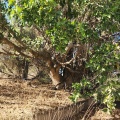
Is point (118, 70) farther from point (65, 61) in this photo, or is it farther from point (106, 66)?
point (65, 61)

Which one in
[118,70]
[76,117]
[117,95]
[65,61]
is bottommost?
[76,117]

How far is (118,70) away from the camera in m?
5.65

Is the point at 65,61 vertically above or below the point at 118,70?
above

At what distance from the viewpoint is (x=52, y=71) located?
9883 millimetres

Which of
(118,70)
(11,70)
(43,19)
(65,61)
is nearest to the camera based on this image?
(43,19)

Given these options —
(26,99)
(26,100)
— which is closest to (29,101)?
(26,100)

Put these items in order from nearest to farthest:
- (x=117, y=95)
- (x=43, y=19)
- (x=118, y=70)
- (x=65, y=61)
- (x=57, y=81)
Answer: (x=43, y=19) < (x=117, y=95) < (x=118, y=70) < (x=65, y=61) < (x=57, y=81)

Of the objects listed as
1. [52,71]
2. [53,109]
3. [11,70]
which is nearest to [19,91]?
[52,71]

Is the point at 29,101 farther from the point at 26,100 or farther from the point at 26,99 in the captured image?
the point at 26,99

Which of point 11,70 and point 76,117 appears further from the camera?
point 11,70

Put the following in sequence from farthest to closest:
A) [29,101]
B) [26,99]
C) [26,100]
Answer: [26,99] → [26,100] → [29,101]

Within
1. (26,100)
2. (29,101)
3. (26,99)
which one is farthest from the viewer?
(26,99)

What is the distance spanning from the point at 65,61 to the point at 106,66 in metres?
4.40

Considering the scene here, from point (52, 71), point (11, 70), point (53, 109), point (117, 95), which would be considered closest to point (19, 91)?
point (52, 71)
